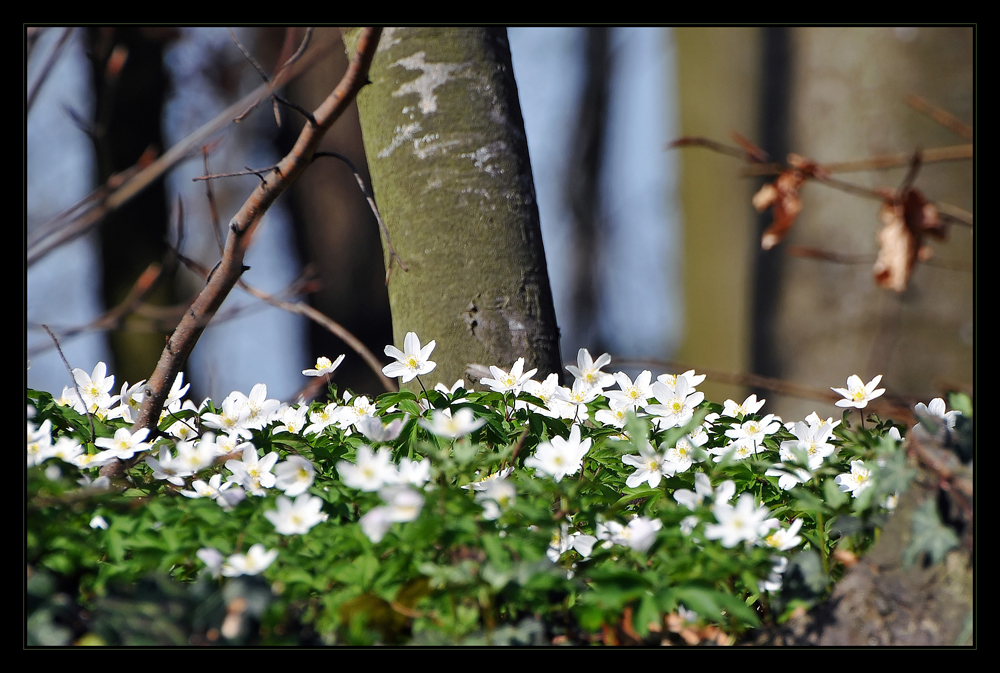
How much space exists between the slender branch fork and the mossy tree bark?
643mm

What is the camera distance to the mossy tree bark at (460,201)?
2.35 meters

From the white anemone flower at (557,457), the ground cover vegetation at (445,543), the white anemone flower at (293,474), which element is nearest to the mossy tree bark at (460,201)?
the ground cover vegetation at (445,543)

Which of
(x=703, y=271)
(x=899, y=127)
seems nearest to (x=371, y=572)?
(x=899, y=127)

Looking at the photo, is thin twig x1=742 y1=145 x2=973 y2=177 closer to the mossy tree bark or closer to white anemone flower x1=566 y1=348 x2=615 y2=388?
white anemone flower x1=566 y1=348 x2=615 y2=388

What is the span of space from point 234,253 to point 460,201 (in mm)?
816

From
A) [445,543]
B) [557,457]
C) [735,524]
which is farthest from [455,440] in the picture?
[735,524]

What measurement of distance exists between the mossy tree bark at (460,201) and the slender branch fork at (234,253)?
64cm

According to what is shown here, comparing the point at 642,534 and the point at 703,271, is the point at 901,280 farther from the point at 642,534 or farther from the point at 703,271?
the point at 703,271

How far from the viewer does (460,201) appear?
2.39 meters

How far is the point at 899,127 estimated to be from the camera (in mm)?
3182

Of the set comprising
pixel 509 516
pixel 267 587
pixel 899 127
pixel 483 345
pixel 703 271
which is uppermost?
pixel 703 271

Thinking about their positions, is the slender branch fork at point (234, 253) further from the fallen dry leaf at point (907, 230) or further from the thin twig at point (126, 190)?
the fallen dry leaf at point (907, 230)

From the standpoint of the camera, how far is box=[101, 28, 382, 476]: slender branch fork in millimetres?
1726
